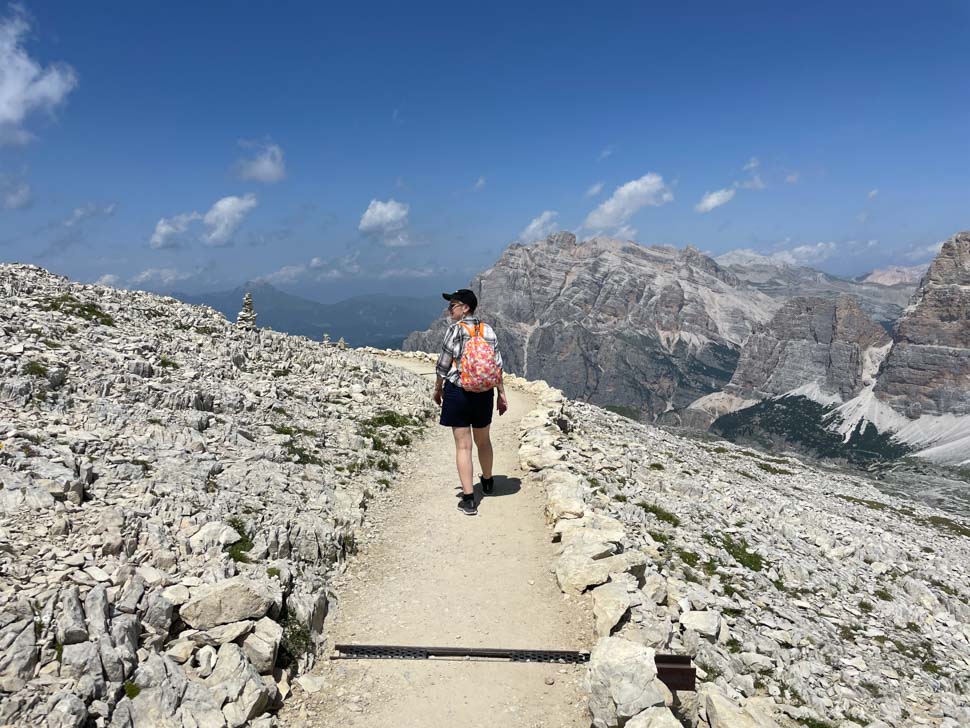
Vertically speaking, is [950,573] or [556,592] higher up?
[556,592]

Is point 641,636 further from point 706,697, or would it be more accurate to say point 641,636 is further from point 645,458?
point 645,458

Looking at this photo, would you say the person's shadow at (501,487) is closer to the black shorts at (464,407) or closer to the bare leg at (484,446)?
the bare leg at (484,446)

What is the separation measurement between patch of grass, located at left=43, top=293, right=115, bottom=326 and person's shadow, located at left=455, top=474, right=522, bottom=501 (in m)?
19.8

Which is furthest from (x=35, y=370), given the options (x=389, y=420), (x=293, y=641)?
(x=293, y=641)

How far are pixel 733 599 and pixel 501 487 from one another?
25.7ft

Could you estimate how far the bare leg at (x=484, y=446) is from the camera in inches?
585

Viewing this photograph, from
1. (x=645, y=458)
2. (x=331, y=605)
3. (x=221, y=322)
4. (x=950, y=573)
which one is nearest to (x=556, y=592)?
(x=331, y=605)

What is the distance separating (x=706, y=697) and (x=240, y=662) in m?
7.05

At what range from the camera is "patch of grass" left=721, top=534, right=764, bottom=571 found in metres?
22.3

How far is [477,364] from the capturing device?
13.8 m

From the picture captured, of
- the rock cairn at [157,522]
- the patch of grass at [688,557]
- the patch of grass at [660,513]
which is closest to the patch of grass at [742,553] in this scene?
the patch of grass at [660,513]

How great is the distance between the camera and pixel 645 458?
3312 centimetres

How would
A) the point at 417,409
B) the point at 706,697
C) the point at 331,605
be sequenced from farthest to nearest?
the point at 417,409 < the point at 331,605 < the point at 706,697

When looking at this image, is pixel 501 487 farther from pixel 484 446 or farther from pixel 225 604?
pixel 225 604
